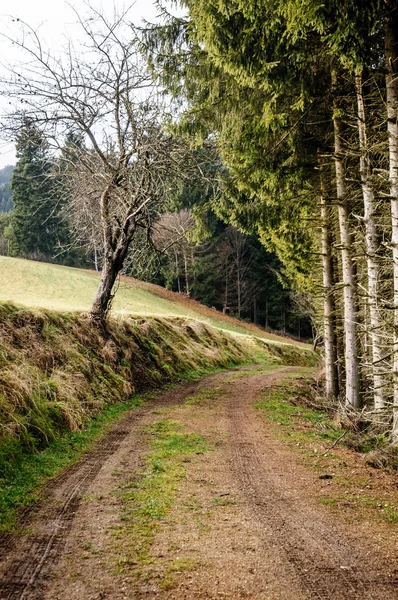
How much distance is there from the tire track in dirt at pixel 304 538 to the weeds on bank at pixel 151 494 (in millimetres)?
904

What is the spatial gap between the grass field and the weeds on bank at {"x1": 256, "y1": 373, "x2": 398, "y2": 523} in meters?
10.5

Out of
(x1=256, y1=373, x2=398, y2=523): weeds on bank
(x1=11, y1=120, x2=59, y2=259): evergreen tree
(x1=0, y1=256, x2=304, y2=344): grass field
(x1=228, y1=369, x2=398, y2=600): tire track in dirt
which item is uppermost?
(x1=11, y1=120, x2=59, y2=259): evergreen tree

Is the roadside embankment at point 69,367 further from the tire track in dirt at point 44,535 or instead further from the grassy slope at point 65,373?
the tire track in dirt at point 44,535

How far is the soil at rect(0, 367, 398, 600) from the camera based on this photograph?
314 cm

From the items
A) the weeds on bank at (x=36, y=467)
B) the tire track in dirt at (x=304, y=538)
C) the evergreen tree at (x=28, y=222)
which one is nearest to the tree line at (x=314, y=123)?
the tire track in dirt at (x=304, y=538)

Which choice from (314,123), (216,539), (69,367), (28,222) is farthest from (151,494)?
(28,222)

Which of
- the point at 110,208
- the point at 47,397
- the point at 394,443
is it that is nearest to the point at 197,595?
the point at 394,443

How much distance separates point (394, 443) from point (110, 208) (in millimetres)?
10889

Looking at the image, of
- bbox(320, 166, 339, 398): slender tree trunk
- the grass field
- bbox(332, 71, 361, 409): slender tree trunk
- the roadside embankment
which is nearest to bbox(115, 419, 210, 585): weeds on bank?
the roadside embankment

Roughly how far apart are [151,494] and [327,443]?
4019 mm

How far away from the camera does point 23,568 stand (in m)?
3.40

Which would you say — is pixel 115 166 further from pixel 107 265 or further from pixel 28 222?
pixel 28 222

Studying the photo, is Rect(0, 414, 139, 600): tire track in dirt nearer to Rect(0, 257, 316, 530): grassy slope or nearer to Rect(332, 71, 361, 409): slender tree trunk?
Rect(0, 257, 316, 530): grassy slope

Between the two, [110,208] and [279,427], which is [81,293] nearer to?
[110,208]
